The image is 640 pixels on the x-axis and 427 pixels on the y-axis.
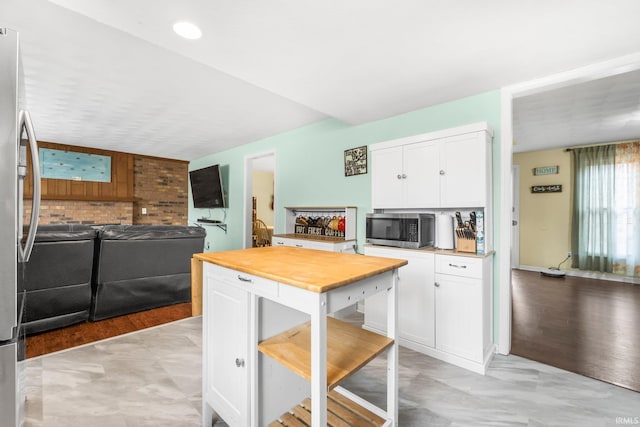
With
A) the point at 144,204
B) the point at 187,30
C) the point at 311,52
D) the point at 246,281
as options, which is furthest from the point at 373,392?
the point at 144,204

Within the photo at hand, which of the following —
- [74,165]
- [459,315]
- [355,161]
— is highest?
[74,165]

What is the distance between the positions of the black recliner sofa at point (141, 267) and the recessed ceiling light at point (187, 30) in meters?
2.08

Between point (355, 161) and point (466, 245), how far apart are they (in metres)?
1.67

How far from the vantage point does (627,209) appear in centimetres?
466

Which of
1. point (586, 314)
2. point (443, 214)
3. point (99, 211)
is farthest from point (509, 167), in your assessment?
point (99, 211)

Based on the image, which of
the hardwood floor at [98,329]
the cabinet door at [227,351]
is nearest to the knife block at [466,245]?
the cabinet door at [227,351]

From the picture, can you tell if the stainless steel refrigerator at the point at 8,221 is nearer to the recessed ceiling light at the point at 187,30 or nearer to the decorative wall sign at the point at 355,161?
the recessed ceiling light at the point at 187,30

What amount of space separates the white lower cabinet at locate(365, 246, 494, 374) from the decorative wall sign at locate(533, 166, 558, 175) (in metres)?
4.31

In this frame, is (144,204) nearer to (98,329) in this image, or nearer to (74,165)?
(74,165)

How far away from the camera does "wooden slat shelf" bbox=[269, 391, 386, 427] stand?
54.5 inches

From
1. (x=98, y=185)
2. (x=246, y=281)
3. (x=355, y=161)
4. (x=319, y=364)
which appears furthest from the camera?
(x=98, y=185)

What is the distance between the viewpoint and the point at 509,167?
96.3 inches

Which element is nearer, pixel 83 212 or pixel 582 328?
pixel 582 328

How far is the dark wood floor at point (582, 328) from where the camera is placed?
2.19 meters
